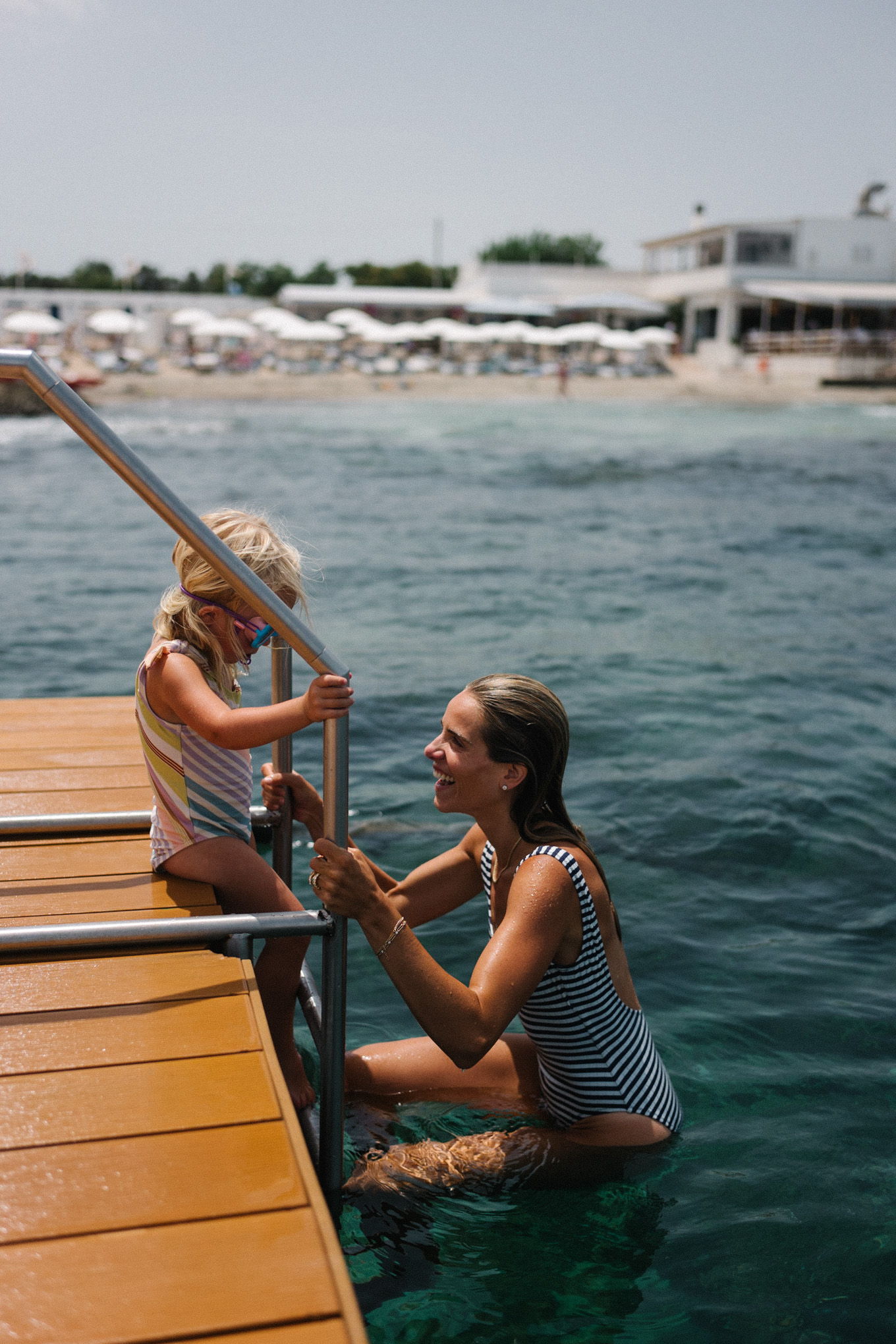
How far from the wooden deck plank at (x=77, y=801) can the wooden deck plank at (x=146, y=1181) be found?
5.50ft

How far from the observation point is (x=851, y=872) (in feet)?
17.8

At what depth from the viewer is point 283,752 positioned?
10.5 ft

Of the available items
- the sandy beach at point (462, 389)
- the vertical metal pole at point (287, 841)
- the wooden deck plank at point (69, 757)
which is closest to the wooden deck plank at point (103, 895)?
the vertical metal pole at point (287, 841)

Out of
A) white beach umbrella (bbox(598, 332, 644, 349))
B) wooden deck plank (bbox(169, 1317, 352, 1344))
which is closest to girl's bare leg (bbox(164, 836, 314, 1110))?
wooden deck plank (bbox(169, 1317, 352, 1344))

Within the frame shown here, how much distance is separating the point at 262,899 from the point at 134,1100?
0.87 metres

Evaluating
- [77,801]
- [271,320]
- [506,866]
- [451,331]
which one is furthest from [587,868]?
[271,320]

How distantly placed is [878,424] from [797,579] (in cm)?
2510

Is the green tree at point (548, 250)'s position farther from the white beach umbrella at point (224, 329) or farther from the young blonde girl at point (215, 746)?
the young blonde girl at point (215, 746)

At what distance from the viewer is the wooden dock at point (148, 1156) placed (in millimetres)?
1519

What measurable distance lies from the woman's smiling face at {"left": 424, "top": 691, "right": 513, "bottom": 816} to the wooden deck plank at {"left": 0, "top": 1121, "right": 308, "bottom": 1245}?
3.20ft

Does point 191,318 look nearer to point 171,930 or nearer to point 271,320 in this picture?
point 271,320

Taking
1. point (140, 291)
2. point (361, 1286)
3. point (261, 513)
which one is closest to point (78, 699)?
point (261, 513)

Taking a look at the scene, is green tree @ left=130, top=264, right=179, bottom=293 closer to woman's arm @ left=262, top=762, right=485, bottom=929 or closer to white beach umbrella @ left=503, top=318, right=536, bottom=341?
white beach umbrella @ left=503, top=318, right=536, bottom=341

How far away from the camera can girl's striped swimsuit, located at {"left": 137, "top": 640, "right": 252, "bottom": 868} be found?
9.14 ft
